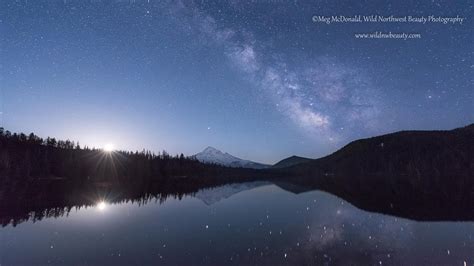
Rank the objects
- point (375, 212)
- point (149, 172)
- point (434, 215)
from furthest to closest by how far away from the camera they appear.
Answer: point (149, 172)
point (375, 212)
point (434, 215)

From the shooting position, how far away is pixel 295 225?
2452 centimetres

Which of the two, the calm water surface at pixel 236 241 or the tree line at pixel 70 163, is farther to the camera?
the tree line at pixel 70 163

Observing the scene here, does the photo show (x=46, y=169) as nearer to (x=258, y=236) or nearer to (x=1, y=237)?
(x=1, y=237)

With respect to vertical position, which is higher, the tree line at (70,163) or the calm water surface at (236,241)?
the tree line at (70,163)

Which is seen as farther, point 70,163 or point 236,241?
point 70,163

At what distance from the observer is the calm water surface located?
1473 cm

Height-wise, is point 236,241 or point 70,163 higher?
point 70,163

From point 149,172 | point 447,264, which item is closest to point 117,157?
point 149,172

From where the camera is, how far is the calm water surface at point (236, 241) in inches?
580

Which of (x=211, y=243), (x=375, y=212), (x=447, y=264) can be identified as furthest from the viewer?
(x=375, y=212)

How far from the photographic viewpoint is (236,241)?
18656mm

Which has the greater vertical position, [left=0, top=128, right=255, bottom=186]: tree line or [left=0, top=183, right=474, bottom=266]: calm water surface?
[left=0, top=128, right=255, bottom=186]: tree line

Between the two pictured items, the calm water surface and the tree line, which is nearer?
the calm water surface

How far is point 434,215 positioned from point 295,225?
13.5m
